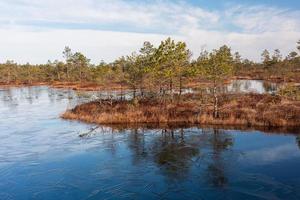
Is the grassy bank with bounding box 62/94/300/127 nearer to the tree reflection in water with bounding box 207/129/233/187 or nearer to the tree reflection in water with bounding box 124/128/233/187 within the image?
the tree reflection in water with bounding box 124/128/233/187

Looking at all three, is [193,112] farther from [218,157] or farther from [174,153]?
[218,157]

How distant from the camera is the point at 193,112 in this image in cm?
3525

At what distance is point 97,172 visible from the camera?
2020 cm

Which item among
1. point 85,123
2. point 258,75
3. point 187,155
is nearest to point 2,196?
point 187,155

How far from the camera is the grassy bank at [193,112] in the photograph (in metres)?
32.1

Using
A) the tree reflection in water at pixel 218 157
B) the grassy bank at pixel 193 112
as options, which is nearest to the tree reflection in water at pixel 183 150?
the tree reflection in water at pixel 218 157

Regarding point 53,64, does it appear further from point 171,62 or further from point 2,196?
point 2,196

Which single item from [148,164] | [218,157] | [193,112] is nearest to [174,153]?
[148,164]

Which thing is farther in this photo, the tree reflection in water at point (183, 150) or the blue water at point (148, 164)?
the tree reflection in water at point (183, 150)

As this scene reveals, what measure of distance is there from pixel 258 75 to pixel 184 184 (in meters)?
107

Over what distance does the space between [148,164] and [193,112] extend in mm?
14997

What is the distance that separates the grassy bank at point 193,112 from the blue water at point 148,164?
2.70 meters

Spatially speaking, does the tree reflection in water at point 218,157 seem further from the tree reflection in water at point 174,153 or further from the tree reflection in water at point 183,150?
the tree reflection in water at point 174,153

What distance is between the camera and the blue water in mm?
16953
